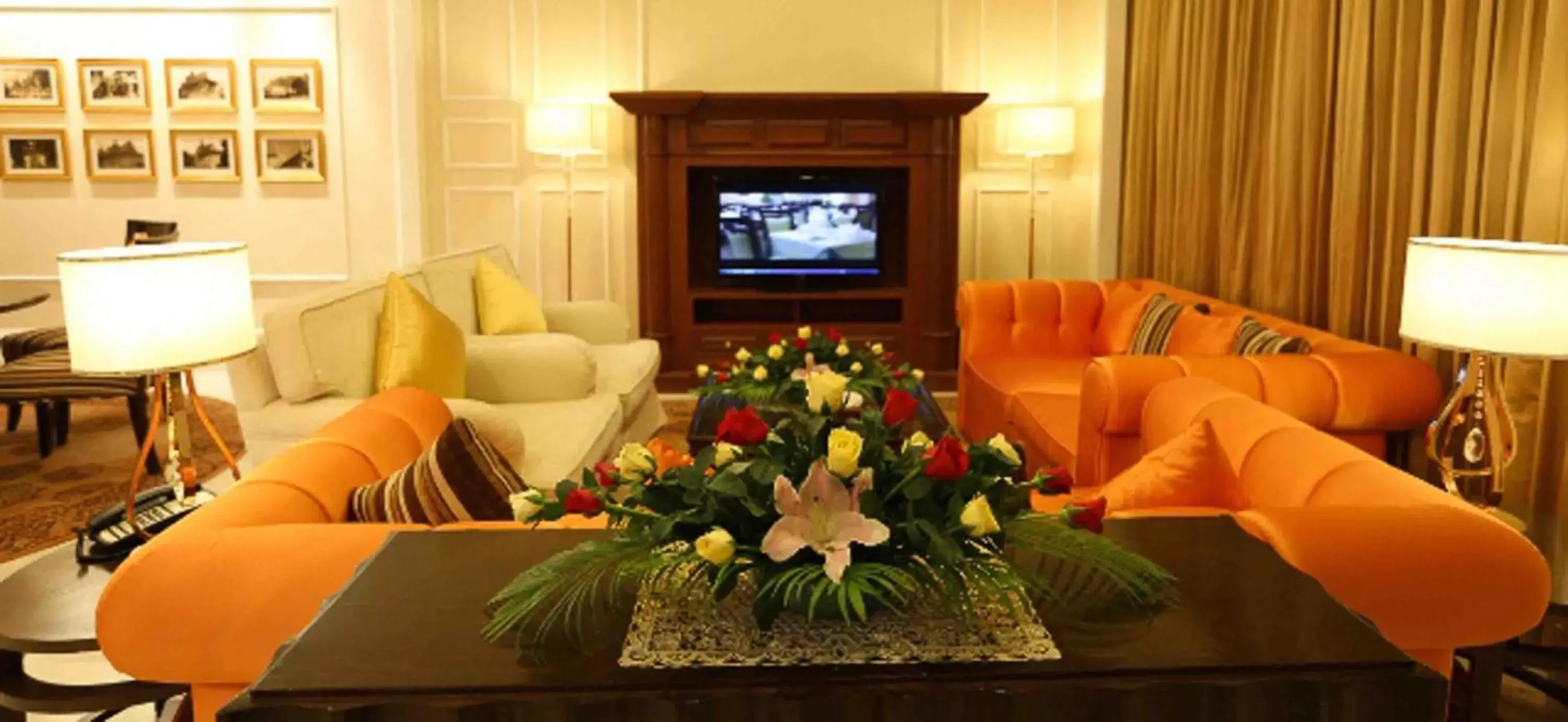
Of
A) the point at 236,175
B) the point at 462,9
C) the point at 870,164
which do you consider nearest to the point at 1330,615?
the point at 870,164

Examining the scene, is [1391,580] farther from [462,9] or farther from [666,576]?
[462,9]

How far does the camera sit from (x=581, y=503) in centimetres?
144

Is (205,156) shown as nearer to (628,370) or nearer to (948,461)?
(628,370)

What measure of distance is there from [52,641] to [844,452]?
1.54 m

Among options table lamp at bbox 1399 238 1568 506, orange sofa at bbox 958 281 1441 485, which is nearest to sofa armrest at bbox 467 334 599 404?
orange sofa at bbox 958 281 1441 485

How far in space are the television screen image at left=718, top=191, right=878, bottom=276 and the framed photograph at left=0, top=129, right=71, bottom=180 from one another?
3987mm

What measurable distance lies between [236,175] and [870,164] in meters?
3.82

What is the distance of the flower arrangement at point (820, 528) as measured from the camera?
53.7 inches

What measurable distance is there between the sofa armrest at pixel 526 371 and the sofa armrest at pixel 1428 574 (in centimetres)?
306

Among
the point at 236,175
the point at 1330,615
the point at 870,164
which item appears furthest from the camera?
the point at 236,175

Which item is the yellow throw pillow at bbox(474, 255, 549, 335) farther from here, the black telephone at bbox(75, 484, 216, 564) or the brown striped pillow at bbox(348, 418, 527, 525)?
the brown striped pillow at bbox(348, 418, 527, 525)

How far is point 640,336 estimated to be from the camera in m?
7.21

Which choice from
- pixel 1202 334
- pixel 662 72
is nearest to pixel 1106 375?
pixel 1202 334

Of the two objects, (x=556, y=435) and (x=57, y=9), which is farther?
(x=57, y=9)
